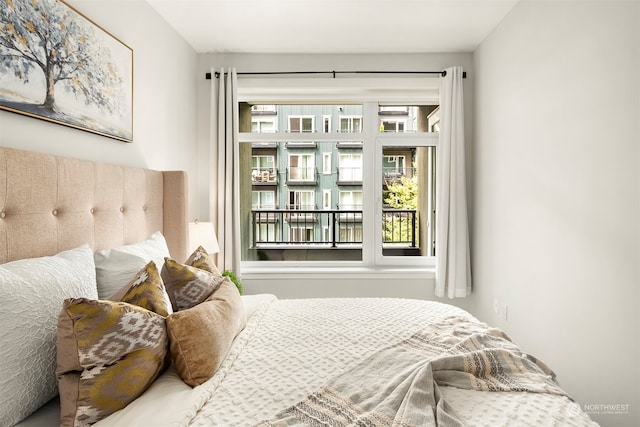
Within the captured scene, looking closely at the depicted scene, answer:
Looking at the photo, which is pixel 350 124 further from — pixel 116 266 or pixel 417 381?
pixel 417 381

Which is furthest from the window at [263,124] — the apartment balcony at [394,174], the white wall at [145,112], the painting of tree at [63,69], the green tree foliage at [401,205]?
the painting of tree at [63,69]

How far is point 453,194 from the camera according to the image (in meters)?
3.13

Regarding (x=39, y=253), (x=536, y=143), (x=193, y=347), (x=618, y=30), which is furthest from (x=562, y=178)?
(x=39, y=253)

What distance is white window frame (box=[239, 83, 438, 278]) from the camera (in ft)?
10.9

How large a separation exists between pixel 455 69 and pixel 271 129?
1725 mm

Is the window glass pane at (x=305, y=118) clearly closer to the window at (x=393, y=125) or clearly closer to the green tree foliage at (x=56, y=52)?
the window at (x=393, y=125)

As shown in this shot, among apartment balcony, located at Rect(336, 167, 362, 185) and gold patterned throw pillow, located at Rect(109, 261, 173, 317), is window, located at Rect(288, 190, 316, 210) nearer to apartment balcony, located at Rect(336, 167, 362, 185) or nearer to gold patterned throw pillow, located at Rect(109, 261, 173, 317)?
apartment balcony, located at Rect(336, 167, 362, 185)

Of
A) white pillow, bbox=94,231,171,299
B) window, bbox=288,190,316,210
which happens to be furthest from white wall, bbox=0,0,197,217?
window, bbox=288,190,316,210

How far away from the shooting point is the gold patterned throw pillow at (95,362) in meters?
0.92

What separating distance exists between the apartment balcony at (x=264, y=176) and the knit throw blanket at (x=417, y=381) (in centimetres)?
236

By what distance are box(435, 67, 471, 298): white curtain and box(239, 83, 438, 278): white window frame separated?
0.61ft

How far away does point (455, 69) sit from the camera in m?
3.13

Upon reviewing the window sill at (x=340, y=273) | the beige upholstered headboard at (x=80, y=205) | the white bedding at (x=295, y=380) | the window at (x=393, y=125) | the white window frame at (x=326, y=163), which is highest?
the window at (x=393, y=125)

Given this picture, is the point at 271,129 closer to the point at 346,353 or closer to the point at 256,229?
the point at 256,229
